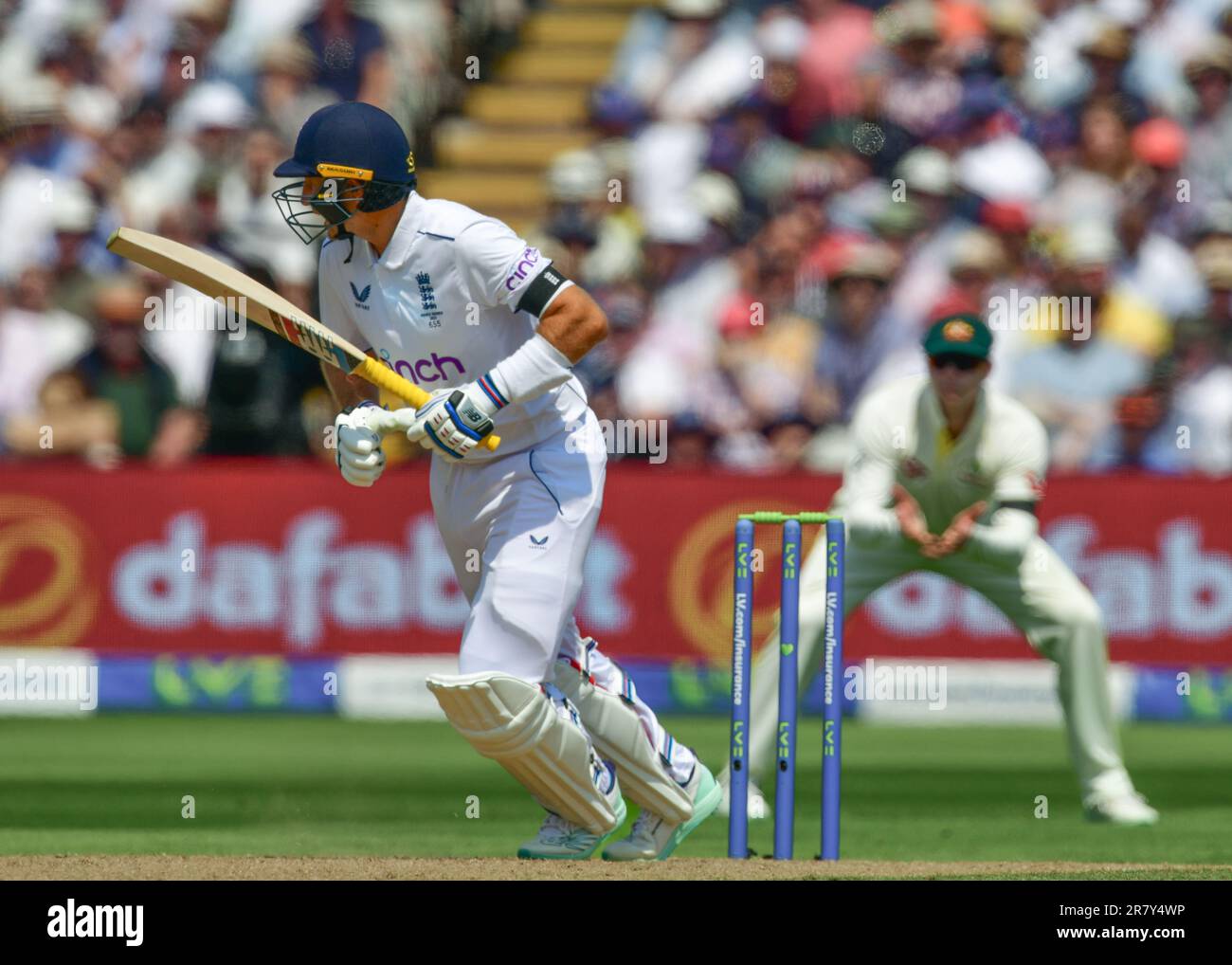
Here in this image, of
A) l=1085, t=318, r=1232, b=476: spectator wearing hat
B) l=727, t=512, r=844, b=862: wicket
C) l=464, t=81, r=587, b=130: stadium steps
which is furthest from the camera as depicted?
l=464, t=81, r=587, b=130: stadium steps

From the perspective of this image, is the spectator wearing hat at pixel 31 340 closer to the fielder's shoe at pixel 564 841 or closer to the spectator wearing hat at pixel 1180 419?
the spectator wearing hat at pixel 1180 419

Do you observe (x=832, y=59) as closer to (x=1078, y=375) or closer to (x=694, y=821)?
(x=1078, y=375)

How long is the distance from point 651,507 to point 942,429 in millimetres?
3166

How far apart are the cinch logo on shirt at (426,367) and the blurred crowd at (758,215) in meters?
5.35

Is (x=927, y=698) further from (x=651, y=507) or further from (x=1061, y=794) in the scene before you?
(x=1061, y=794)

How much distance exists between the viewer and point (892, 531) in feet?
27.5

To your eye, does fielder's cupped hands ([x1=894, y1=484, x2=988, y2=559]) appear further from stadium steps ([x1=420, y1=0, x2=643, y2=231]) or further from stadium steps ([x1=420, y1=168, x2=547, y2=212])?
stadium steps ([x1=420, y1=168, x2=547, y2=212])

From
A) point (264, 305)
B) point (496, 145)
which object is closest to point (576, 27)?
point (496, 145)

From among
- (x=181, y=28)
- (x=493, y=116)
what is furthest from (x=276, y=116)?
(x=493, y=116)

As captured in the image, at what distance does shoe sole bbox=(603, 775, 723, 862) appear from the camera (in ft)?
22.0

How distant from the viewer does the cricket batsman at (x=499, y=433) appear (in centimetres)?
620

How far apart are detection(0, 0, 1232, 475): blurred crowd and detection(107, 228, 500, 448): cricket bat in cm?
530

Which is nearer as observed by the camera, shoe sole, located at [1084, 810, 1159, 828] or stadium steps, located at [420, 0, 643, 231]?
shoe sole, located at [1084, 810, 1159, 828]

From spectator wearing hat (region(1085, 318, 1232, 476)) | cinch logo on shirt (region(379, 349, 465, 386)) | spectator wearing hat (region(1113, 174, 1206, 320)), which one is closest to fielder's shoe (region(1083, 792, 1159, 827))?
cinch logo on shirt (region(379, 349, 465, 386))
